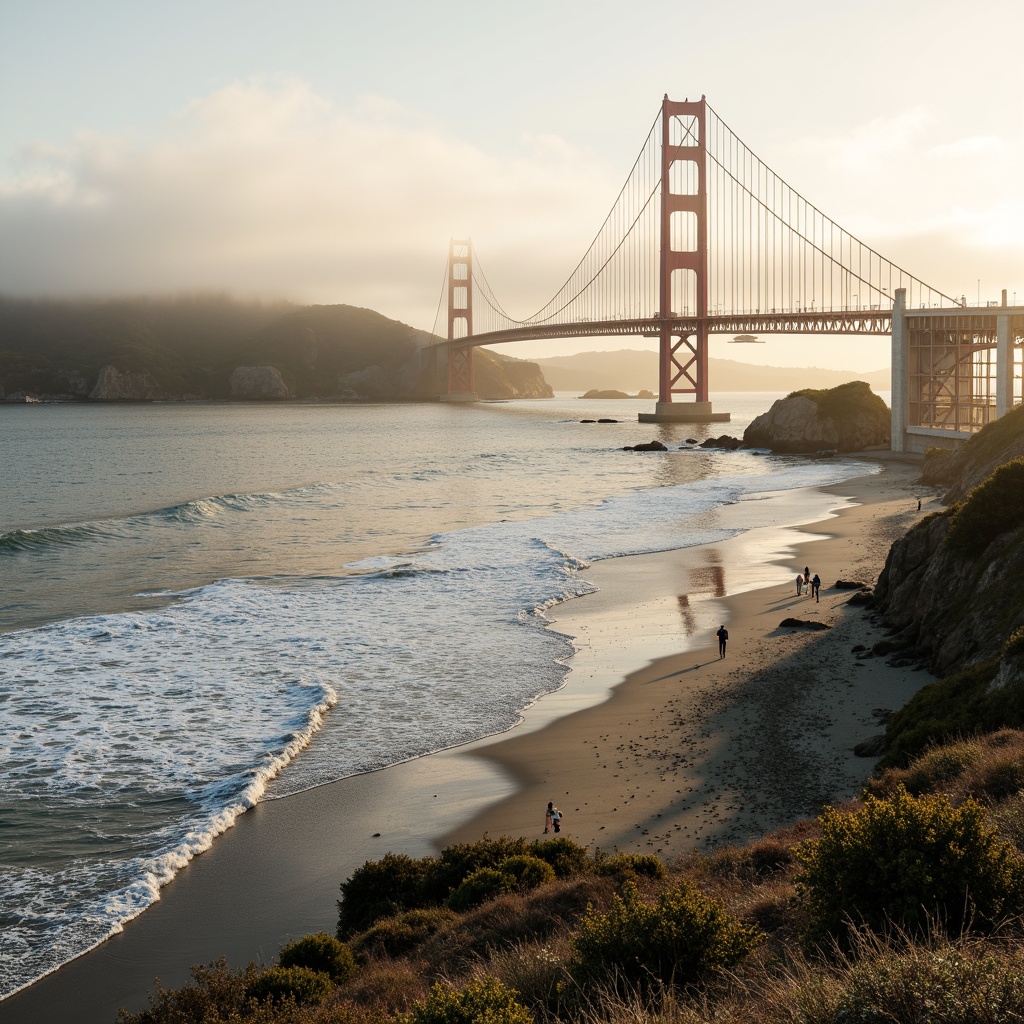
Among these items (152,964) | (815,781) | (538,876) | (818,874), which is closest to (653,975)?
(818,874)

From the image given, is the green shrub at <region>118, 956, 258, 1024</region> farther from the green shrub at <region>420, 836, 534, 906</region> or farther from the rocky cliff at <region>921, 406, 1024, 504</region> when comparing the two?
the rocky cliff at <region>921, 406, 1024, 504</region>

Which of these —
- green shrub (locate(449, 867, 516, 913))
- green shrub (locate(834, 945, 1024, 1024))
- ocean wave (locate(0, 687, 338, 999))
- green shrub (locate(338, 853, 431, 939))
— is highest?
green shrub (locate(834, 945, 1024, 1024))

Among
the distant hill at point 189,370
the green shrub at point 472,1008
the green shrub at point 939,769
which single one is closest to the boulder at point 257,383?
the distant hill at point 189,370

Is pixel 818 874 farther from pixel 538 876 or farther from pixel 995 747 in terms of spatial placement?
pixel 995 747

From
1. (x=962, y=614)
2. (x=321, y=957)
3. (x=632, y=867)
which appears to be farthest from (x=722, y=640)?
(x=321, y=957)

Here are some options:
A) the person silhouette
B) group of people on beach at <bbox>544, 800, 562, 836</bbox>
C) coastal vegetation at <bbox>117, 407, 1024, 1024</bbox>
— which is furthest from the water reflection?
coastal vegetation at <bbox>117, 407, 1024, 1024</bbox>

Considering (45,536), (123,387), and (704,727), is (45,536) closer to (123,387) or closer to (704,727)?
(704,727)
